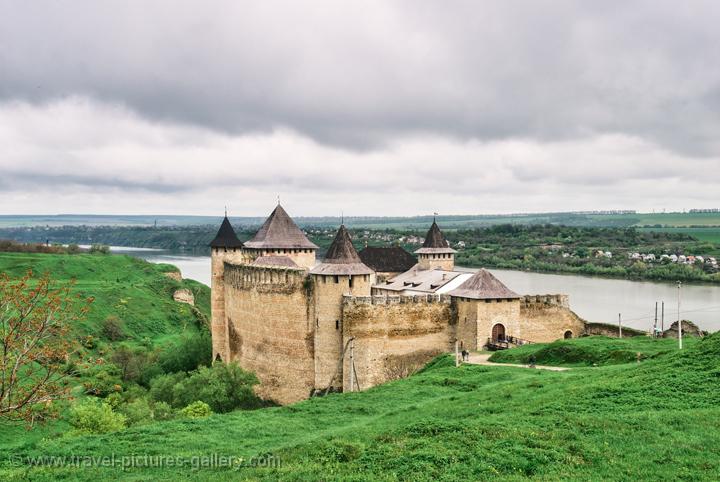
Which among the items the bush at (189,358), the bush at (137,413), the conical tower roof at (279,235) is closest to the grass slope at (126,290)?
the bush at (189,358)

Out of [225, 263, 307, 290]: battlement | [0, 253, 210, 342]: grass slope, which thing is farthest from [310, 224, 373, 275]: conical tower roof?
[0, 253, 210, 342]: grass slope

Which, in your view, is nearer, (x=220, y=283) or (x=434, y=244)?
(x=220, y=283)

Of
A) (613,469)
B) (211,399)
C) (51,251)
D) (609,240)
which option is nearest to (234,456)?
(613,469)

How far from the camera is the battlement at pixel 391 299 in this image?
1842cm

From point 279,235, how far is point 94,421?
10.8m

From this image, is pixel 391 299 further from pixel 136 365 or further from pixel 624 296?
pixel 624 296

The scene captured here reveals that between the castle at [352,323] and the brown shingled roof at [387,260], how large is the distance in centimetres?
1082

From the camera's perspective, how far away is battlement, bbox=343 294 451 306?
725 inches

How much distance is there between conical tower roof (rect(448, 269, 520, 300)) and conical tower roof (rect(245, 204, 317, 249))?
725 cm

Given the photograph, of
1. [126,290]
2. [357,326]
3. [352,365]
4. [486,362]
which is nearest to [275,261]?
[357,326]

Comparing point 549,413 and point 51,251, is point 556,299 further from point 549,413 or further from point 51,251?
point 51,251

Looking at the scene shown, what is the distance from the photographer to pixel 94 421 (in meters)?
15.4

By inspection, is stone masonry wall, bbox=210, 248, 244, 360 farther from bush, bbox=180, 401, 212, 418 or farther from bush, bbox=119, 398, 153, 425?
bush, bbox=180, 401, 212, 418

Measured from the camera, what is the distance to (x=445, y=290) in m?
22.8
